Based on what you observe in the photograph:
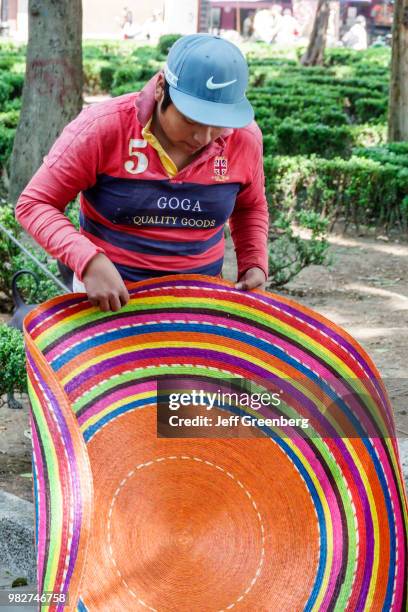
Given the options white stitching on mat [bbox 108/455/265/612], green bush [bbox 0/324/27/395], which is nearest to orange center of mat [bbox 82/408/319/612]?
white stitching on mat [bbox 108/455/265/612]

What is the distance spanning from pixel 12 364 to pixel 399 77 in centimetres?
890

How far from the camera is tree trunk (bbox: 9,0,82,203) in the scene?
895 centimetres

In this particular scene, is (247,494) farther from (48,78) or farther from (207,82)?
(48,78)

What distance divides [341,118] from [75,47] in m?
7.04

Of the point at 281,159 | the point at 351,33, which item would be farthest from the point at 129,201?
the point at 351,33

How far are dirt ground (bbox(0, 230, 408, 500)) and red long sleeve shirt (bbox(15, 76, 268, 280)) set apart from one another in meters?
1.40

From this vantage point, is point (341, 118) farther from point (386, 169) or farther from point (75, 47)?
point (75, 47)

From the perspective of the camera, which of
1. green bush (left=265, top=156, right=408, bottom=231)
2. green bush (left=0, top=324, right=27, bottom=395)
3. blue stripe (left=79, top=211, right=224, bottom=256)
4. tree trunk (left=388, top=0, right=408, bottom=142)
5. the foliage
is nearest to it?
blue stripe (left=79, top=211, right=224, bottom=256)

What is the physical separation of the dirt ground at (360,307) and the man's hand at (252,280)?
1.38 metres

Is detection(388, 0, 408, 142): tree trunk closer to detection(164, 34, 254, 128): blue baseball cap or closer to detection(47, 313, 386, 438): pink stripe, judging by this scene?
detection(47, 313, 386, 438): pink stripe

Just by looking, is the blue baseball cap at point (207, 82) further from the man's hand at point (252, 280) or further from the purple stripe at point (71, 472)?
the purple stripe at point (71, 472)

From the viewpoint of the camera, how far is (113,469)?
262 cm

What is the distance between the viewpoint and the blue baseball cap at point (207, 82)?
249cm

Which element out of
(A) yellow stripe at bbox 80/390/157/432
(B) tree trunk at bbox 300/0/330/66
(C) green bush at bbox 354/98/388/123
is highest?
(B) tree trunk at bbox 300/0/330/66
